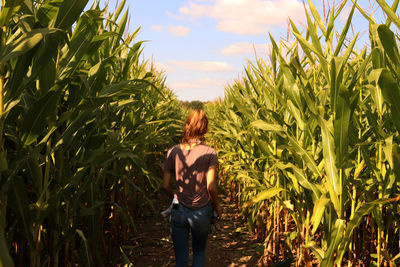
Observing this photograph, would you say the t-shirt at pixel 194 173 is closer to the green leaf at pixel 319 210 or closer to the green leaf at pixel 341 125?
the green leaf at pixel 319 210

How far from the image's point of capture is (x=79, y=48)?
1.80m

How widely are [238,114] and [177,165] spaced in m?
2.18

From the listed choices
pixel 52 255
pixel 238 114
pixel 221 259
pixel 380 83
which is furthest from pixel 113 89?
pixel 238 114

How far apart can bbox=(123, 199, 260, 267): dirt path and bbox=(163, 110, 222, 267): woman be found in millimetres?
670

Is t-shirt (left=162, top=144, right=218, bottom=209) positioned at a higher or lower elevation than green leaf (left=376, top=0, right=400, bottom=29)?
lower

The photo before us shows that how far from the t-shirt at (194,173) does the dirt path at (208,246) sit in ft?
2.69

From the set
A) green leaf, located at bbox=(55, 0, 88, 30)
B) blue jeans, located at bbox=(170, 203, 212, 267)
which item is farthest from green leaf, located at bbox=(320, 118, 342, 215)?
green leaf, located at bbox=(55, 0, 88, 30)

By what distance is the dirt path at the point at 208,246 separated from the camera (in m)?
3.77

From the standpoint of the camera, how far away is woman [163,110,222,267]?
270 cm

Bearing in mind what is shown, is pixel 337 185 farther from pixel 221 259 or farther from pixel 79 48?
pixel 221 259

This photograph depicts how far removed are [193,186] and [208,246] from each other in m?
1.80

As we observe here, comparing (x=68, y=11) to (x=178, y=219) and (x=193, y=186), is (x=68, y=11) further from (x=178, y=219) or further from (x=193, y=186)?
(x=178, y=219)

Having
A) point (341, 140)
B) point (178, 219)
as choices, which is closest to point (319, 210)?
point (341, 140)

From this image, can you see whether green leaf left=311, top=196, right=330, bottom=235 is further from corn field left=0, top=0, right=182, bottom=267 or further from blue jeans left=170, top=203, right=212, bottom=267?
corn field left=0, top=0, right=182, bottom=267
